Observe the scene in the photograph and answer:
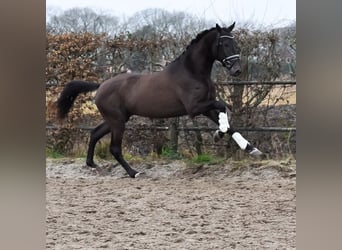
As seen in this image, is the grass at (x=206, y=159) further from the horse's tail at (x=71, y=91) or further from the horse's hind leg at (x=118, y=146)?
the horse's tail at (x=71, y=91)

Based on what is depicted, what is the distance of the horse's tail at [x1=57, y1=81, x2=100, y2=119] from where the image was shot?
2.00 meters

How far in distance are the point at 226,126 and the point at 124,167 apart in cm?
46

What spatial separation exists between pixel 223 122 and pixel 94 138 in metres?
0.53

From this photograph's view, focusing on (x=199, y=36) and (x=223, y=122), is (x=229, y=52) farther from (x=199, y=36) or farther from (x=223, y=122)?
(x=223, y=122)

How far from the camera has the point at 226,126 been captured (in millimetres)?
1996

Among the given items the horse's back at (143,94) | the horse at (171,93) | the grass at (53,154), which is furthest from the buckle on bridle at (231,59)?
the grass at (53,154)

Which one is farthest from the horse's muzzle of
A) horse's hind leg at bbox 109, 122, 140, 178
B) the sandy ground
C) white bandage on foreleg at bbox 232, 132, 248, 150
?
A: horse's hind leg at bbox 109, 122, 140, 178

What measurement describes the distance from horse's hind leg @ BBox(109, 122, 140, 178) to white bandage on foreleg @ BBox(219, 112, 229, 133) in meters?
0.40

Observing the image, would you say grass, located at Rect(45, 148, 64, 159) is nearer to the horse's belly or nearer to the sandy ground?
the sandy ground

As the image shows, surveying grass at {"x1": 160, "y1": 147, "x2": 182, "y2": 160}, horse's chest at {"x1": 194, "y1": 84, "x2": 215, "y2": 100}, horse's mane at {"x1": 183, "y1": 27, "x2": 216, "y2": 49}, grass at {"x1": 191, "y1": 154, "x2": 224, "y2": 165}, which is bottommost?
grass at {"x1": 191, "y1": 154, "x2": 224, "y2": 165}

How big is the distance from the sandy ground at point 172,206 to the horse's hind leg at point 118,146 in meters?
0.03
